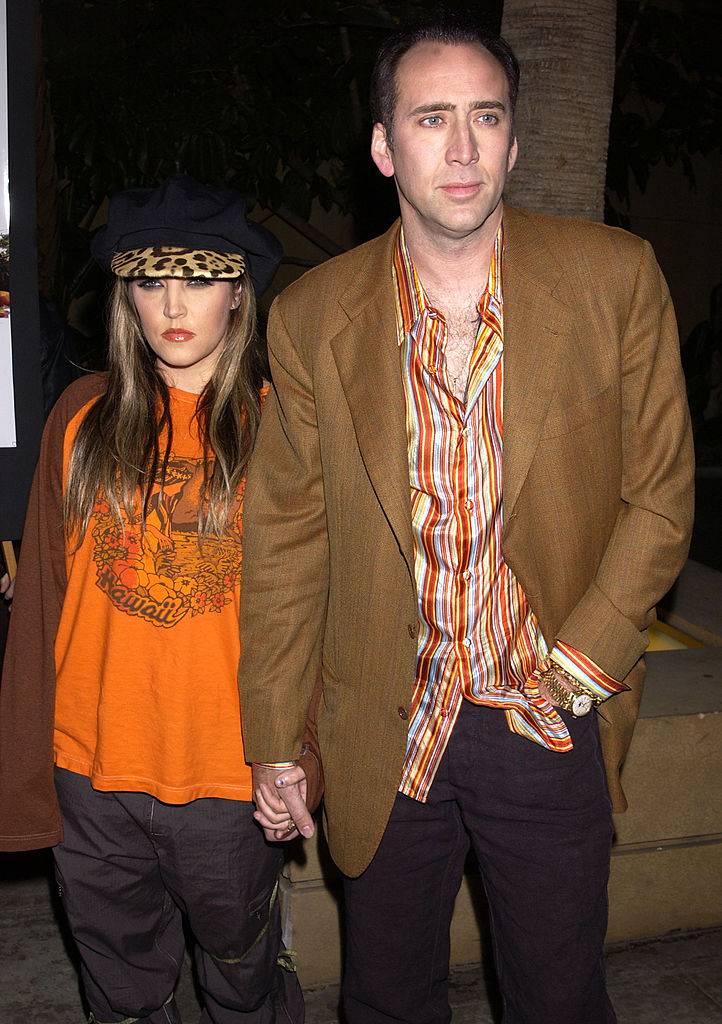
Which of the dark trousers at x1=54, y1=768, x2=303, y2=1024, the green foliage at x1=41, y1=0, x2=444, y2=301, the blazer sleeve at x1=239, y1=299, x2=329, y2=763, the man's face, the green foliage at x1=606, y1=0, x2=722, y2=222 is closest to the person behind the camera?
the man's face

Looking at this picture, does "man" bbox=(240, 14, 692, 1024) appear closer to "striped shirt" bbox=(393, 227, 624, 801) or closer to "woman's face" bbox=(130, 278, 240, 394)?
"striped shirt" bbox=(393, 227, 624, 801)

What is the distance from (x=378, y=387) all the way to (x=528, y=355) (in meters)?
0.30

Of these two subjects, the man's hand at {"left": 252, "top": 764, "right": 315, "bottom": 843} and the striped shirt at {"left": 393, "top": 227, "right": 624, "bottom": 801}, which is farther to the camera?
the man's hand at {"left": 252, "top": 764, "right": 315, "bottom": 843}

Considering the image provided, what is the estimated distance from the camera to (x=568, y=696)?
7.13 feet

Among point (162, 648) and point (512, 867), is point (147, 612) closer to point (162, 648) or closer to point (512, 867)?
point (162, 648)

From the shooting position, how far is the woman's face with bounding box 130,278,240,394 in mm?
2375

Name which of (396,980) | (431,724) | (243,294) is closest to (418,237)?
(243,294)

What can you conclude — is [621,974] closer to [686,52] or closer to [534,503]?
[534,503]

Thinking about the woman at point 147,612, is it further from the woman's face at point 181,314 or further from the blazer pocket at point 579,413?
the blazer pocket at point 579,413

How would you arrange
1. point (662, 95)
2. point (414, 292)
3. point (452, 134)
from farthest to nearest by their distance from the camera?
point (662, 95) < point (414, 292) < point (452, 134)

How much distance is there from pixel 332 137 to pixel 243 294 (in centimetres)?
415

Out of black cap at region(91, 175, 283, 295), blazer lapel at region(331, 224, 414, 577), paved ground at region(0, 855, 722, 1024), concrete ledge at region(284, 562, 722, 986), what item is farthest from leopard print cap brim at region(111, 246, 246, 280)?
paved ground at region(0, 855, 722, 1024)

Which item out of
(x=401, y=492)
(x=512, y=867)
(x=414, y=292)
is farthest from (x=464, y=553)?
(x=512, y=867)

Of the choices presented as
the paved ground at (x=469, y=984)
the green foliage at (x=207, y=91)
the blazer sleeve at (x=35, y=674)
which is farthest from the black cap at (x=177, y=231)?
the green foliage at (x=207, y=91)
